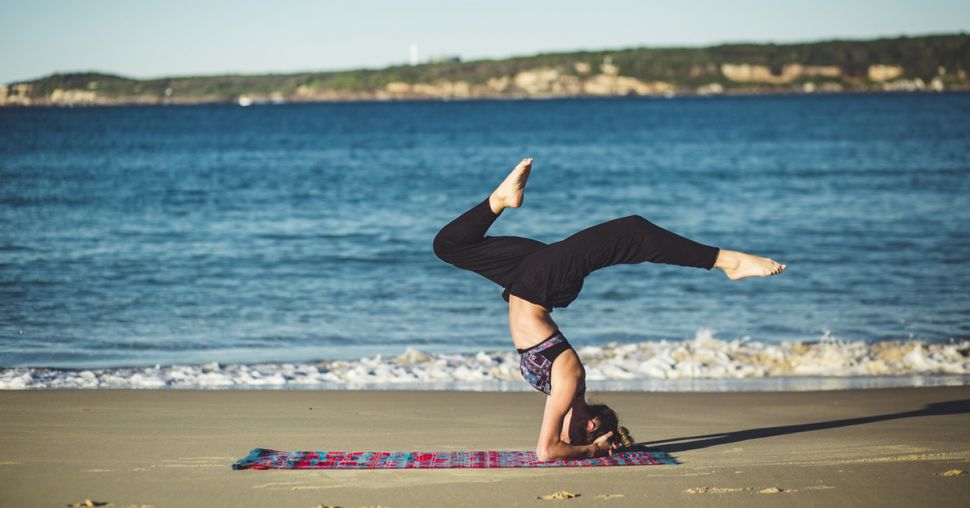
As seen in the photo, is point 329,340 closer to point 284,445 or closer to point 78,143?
point 284,445

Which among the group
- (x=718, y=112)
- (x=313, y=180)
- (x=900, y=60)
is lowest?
(x=313, y=180)

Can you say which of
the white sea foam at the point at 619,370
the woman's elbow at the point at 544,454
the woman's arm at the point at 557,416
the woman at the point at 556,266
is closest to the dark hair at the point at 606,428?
the woman at the point at 556,266

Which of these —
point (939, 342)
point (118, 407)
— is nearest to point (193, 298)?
point (118, 407)

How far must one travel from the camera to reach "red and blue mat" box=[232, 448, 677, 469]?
19.6 ft

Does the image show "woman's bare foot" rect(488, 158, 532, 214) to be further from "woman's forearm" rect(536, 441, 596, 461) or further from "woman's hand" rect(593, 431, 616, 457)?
"woman's hand" rect(593, 431, 616, 457)

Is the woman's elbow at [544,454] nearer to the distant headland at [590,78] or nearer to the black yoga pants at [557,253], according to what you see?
the black yoga pants at [557,253]

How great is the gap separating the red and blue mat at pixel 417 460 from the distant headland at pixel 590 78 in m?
165

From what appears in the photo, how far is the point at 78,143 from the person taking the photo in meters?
61.7

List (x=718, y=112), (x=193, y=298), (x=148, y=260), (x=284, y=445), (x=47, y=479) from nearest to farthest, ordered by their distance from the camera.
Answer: (x=47, y=479) → (x=284, y=445) → (x=193, y=298) → (x=148, y=260) → (x=718, y=112)

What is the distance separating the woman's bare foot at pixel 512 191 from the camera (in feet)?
18.7

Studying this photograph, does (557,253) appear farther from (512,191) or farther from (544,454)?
(544,454)

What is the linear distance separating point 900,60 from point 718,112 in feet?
235

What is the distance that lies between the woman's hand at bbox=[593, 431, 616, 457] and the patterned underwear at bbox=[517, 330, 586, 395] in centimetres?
51

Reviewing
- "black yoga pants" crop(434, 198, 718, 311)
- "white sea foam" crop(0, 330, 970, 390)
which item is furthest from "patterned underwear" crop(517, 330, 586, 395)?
"white sea foam" crop(0, 330, 970, 390)
